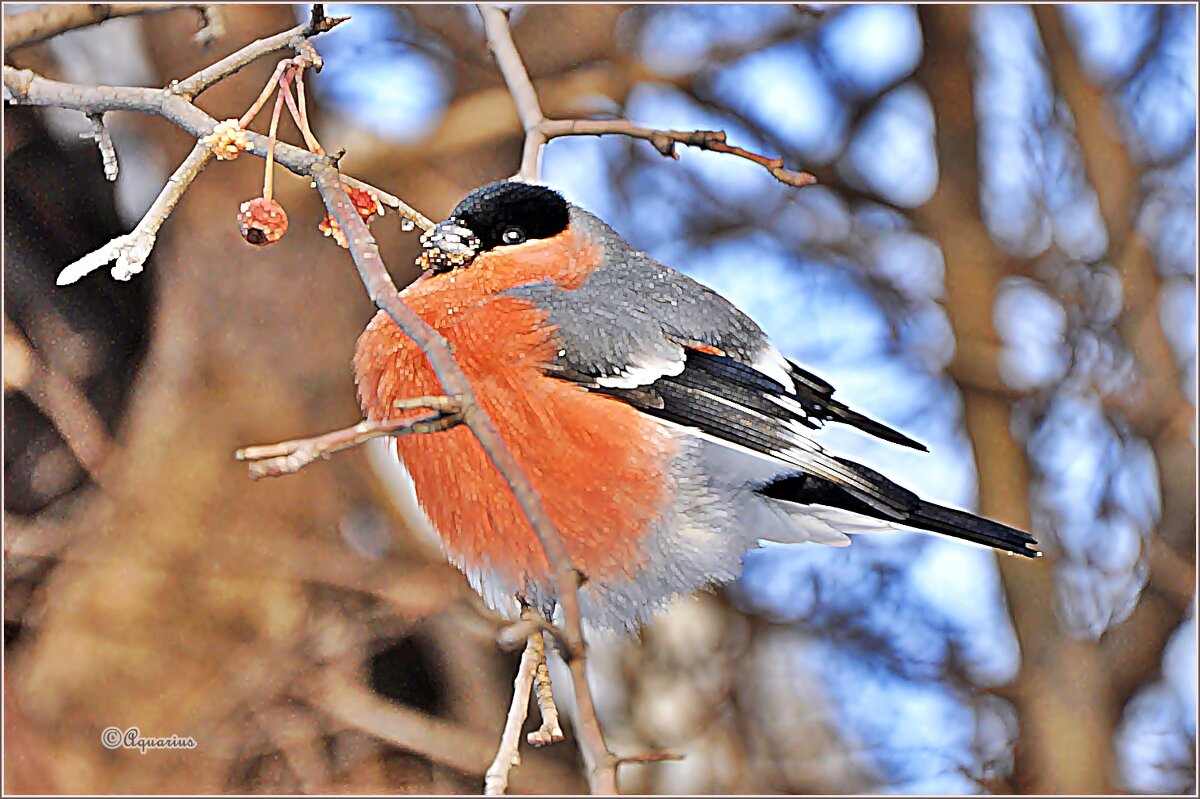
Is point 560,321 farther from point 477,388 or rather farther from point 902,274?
point 902,274

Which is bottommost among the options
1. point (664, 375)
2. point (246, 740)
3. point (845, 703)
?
point (845, 703)

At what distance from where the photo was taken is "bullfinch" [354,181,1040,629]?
700mm

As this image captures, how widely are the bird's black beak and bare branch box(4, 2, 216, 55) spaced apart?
7.6 inches

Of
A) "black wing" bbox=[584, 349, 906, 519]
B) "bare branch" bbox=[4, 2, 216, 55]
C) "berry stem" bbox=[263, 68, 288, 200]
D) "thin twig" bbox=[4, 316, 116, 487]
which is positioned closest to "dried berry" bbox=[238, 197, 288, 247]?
"berry stem" bbox=[263, 68, 288, 200]

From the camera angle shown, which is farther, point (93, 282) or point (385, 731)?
point (385, 731)

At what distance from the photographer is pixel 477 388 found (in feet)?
2.31

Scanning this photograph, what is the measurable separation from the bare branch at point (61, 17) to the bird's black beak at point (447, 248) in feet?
0.63

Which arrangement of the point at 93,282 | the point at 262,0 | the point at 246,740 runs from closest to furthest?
the point at 262,0, the point at 93,282, the point at 246,740

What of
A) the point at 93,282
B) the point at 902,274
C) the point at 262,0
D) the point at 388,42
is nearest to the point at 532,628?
the point at 262,0

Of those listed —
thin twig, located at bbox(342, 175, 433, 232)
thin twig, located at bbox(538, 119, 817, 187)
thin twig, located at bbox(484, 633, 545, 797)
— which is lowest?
thin twig, located at bbox(484, 633, 545, 797)

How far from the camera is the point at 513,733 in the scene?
62cm

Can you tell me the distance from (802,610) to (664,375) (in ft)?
3.61
